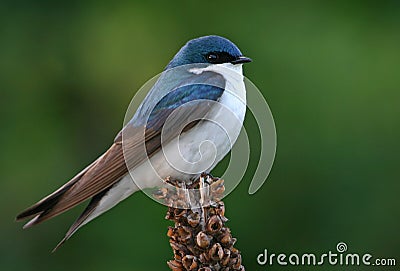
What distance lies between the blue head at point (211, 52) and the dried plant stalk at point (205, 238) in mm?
744

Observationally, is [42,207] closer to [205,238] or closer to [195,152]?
[195,152]

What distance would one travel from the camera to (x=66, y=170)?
392 cm

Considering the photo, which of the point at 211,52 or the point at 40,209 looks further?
the point at 211,52

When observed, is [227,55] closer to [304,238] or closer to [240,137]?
[240,137]

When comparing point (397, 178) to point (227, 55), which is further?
point (397, 178)

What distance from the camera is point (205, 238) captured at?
213cm

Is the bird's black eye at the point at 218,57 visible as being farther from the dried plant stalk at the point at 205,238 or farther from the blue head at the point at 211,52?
the dried plant stalk at the point at 205,238

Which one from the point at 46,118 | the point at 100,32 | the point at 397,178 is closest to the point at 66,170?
the point at 46,118

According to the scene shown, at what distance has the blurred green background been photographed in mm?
3400

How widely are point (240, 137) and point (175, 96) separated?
0.90ft

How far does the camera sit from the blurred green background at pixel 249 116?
3.40 m

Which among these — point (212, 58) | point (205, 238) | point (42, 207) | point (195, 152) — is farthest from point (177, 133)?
point (205, 238)

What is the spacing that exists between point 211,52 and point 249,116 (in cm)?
48

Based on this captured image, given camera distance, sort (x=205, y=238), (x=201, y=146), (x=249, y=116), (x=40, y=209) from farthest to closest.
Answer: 1. (x=249, y=116)
2. (x=201, y=146)
3. (x=40, y=209)
4. (x=205, y=238)
